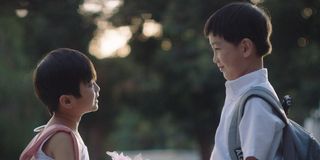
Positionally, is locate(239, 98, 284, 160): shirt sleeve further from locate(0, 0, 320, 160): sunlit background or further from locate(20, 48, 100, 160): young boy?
locate(0, 0, 320, 160): sunlit background

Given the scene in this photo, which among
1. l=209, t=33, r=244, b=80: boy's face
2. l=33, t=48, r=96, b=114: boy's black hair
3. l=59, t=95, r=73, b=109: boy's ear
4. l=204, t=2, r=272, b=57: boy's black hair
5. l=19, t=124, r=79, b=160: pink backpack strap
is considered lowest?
l=19, t=124, r=79, b=160: pink backpack strap

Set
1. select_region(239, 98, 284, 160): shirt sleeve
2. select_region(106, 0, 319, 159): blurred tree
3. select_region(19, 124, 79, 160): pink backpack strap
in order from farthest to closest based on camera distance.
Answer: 1. select_region(106, 0, 319, 159): blurred tree
2. select_region(19, 124, 79, 160): pink backpack strap
3. select_region(239, 98, 284, 160): shirt sleeve

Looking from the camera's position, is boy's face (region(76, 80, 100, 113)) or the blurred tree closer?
boy's face (region(76, 80, 100, 113))

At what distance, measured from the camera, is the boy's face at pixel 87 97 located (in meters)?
2.81

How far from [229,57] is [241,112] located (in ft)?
0.74

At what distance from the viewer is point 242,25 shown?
8.30 feet

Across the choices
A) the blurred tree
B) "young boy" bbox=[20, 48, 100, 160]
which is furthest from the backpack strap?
the blurred tree

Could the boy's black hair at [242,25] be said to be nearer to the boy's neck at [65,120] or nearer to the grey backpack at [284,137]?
the grey backpack at [284,137]

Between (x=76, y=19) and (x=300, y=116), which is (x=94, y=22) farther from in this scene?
(x=300, y=116)

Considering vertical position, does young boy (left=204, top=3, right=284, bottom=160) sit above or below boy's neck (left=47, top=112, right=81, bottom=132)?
above

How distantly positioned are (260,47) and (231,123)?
30 cm

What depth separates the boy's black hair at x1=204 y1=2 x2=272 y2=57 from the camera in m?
2.53

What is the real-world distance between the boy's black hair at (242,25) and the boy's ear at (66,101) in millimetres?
629

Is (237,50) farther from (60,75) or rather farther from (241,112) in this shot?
(60,75)
